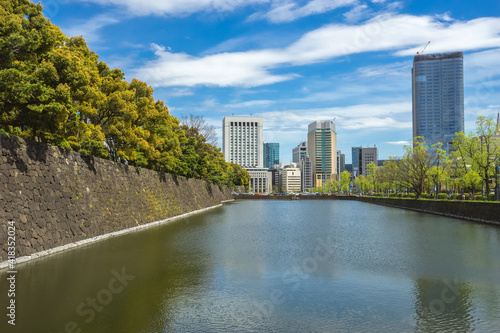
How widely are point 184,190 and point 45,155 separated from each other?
86.3 feet

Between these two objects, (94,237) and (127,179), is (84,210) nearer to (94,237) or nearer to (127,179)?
(94,237)

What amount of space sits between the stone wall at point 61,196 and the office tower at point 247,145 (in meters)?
156

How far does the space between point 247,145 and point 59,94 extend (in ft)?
581

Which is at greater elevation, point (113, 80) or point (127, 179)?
point (113, 80)

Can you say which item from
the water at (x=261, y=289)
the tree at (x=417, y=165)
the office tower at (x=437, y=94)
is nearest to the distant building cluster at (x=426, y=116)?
the office tower at (x=437, y=94)

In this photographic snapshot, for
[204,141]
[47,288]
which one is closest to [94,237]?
[47,288]

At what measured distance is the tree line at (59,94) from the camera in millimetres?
13016

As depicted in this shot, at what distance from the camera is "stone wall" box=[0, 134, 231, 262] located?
12539mm

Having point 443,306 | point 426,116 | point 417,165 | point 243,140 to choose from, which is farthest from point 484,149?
point 243,140

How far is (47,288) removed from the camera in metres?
8.98

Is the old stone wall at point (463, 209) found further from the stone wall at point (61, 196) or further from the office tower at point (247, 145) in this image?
the office tower at point (247, 145)

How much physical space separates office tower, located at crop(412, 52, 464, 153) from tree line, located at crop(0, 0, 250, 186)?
136m
